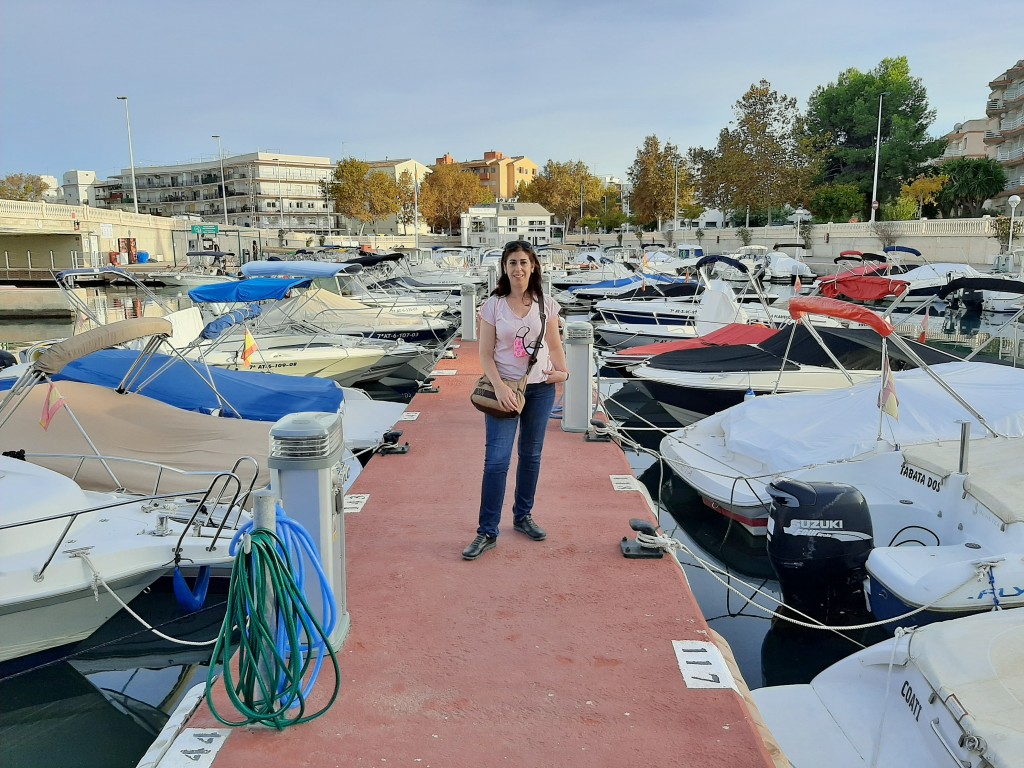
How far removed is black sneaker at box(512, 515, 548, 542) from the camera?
15.2 ft

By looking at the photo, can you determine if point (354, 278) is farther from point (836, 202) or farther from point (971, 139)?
point (971, 139)

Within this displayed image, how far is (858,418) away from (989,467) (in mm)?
2037

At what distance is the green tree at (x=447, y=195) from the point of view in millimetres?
82938

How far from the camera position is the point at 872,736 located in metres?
3.60

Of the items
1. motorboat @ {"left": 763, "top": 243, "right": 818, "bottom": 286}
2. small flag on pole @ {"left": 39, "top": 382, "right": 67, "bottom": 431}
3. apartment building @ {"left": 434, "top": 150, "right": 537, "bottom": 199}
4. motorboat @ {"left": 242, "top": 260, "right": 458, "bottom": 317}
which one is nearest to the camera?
small flag on pole @ {"left": 39, "top": 382, "right": 67, "bottom": 431}

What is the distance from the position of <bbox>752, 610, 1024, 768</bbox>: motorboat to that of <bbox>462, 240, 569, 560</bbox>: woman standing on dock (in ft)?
5.95

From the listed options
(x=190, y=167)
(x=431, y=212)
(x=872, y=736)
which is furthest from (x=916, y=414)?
(x=190, y=167)

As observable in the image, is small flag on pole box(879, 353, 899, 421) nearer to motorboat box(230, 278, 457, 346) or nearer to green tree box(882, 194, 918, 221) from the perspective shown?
motorboat box(230, 278, 457, 346)

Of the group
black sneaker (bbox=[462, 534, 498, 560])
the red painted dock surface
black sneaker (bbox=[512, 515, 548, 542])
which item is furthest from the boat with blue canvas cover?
black sneaker (bbox=[462, 534, 498, 560])

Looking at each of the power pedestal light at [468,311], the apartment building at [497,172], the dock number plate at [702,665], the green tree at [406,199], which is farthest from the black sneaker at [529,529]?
the apartment building at [497,172]

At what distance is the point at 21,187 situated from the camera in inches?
2997

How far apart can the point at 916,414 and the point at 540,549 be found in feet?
16.4

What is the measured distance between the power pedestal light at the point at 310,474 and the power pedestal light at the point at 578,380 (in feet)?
14.2

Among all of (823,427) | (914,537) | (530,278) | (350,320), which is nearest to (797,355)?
(823,427)
